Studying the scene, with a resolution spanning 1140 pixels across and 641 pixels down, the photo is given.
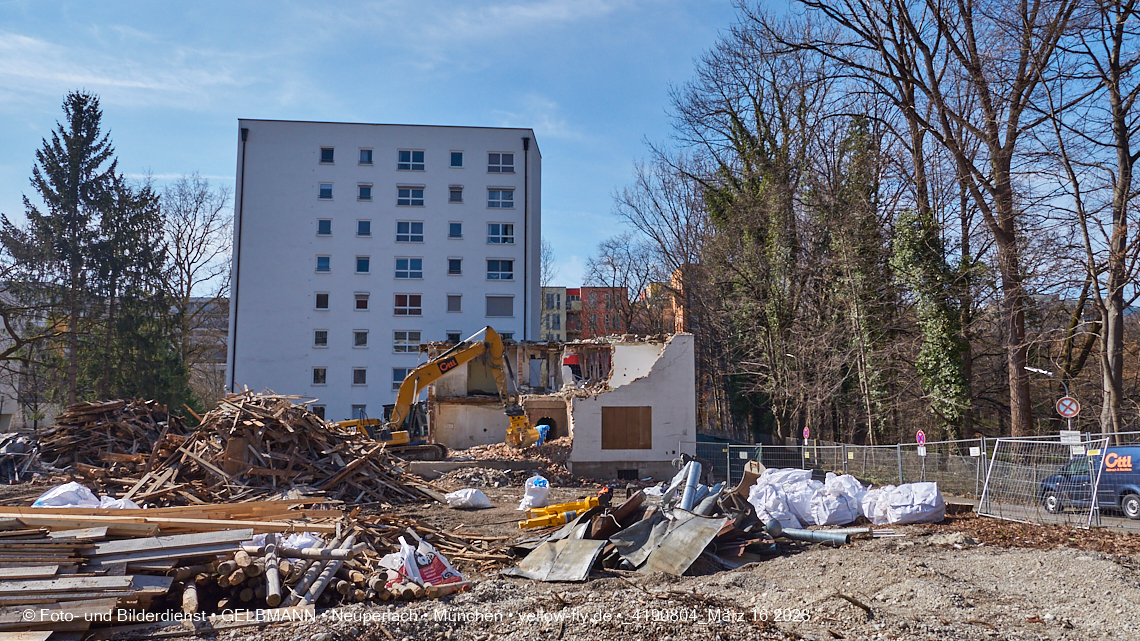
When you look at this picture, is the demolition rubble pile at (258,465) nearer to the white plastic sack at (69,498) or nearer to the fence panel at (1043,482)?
the white plastic sack at (69,498)

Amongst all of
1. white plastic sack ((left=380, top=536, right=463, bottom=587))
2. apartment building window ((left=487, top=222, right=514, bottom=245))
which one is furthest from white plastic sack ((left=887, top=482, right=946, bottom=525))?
apartment building window ((left=487, top=222, right=514, bottom=245))

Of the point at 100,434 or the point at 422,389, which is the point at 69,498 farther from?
the point at 422,389

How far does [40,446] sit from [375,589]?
18042 mm

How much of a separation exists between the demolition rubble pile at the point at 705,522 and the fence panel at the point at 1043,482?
1.33 m

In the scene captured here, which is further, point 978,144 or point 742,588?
point 978,144

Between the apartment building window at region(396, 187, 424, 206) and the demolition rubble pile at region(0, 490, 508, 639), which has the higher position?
the apartment building window at region(396, 187, 424, 206)

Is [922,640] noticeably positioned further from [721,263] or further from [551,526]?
[721,263]

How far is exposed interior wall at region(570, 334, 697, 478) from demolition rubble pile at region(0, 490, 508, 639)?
534 inches

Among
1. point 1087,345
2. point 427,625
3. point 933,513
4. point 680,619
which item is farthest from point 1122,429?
point 427,625

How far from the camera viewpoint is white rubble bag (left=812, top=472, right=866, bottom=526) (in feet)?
46.4

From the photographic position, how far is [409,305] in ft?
149

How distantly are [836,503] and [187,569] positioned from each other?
1093 cm

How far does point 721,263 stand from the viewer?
3306 centimetres

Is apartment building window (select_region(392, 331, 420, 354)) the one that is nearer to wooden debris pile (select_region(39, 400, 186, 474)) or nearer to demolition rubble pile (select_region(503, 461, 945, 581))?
wooden debris pile (select_region(39, 400, 186, 474))
